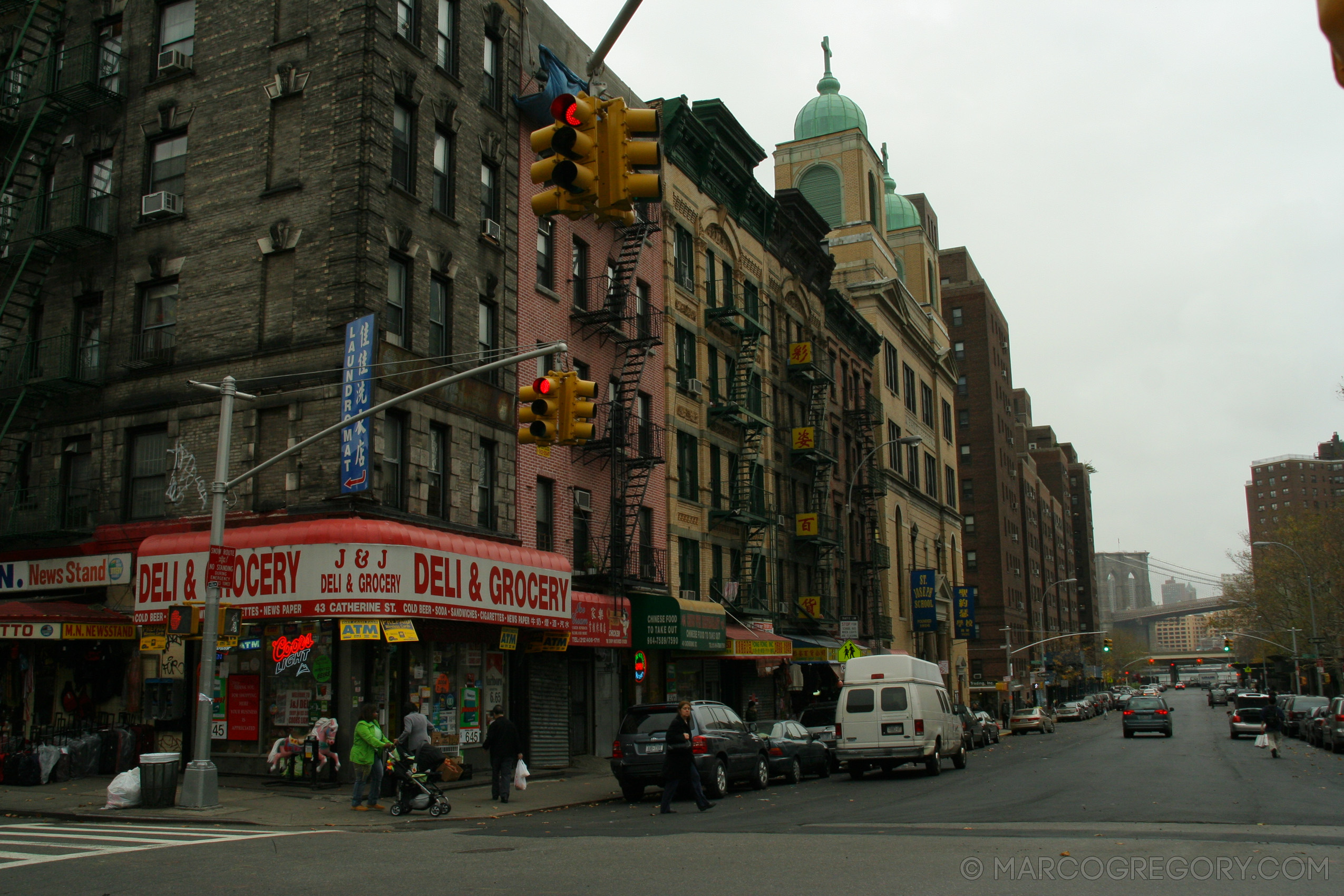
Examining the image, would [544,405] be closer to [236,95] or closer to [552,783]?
[552,783]

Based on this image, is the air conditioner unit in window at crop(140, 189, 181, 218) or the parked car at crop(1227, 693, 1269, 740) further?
the parked car at crop(1227, 693, 1269, 740)

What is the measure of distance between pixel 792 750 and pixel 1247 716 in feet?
95.7

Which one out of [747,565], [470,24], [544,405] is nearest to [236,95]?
[470,24]

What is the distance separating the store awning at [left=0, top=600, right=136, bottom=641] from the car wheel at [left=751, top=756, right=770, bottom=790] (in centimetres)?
1339

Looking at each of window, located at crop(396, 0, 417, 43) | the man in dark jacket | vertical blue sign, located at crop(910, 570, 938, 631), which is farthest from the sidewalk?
vertical blue sign, located at crop(910, 570, 938, 631)

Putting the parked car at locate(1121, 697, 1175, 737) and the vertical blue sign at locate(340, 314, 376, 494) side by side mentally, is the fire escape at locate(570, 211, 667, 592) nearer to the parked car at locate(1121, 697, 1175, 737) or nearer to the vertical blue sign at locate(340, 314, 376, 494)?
the vertical blue sign at locate(340, 314, 376, 494)

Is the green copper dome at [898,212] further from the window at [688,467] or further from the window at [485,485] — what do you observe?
the window at [485,485]

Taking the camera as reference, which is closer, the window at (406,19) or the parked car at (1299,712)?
the window at (406,19)

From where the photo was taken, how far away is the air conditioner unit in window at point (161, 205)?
24.6m

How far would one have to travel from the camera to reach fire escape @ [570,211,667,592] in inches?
1206

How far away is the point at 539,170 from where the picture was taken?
27.7 feet

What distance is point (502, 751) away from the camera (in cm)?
1984

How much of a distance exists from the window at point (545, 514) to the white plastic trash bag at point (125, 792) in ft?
38.5

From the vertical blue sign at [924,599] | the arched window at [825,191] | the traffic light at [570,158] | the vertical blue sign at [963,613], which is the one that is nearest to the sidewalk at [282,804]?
the traffic light at [570,158]
